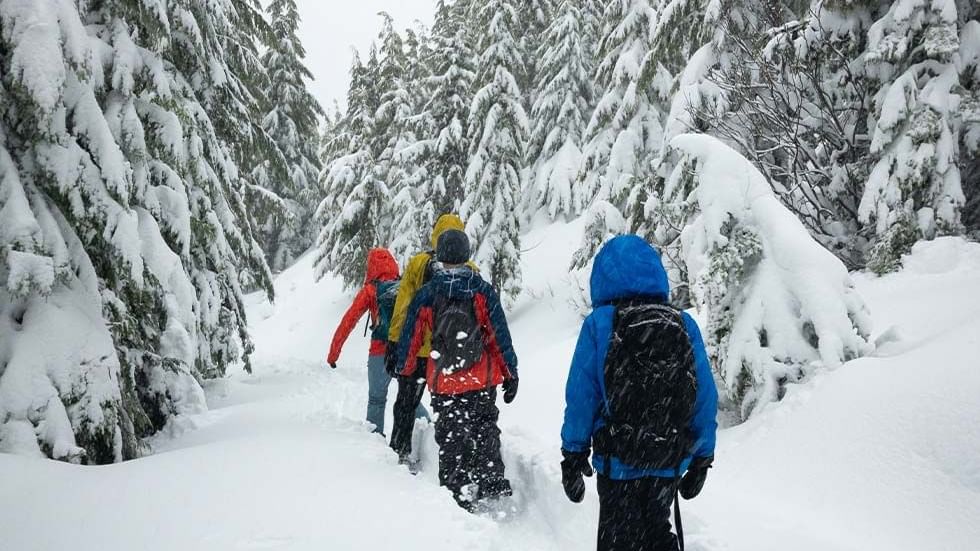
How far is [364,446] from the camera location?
17.2 feet

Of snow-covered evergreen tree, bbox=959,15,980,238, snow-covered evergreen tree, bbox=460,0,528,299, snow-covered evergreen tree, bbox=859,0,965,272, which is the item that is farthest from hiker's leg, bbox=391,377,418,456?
snow-covered evergreen tree, bbox=460,0,528,299

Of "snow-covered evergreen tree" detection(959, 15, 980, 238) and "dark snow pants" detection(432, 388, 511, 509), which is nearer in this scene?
"dark snow pants" detection(432, 388, 511, 509)

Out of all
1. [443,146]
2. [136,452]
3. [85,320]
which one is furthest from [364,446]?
[443,146]

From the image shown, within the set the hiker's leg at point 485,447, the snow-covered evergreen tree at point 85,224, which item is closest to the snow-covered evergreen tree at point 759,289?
the hiker's leg at point 485,447

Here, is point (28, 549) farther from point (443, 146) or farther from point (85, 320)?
point (443, 146)

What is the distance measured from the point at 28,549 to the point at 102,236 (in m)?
2.77

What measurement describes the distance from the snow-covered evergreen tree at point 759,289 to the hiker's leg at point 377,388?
3697 millimetres

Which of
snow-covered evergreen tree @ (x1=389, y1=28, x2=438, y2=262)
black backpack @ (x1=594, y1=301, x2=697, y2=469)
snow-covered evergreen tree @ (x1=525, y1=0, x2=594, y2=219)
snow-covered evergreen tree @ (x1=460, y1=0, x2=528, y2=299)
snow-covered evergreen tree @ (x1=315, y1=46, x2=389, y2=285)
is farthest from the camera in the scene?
snow-covered evergreen tree @ (x1=525, y1=0, x2=594, y2=219)

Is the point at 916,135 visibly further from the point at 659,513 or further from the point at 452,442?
the point at 452,442

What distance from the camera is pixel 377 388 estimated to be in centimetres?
648

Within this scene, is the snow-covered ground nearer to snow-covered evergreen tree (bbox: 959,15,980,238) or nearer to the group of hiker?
the group of hiker

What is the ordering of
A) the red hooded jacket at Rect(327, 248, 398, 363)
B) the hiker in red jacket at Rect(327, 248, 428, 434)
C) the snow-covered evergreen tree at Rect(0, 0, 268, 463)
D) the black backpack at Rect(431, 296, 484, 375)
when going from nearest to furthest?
1. the snow-covered evergreen tree at Rect(0, 0, 268, 463)
2. the black backpack at Rect(431, 296, 484, 375)
3. the hiker in red jacket at Rect(327, 248, 428, 434)
4. the red hooded jacket at Rect(327, 248, 398, 363)

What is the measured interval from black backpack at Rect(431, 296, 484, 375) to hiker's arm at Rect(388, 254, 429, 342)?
0.69m

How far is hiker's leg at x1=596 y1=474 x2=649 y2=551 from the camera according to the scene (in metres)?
2.78
